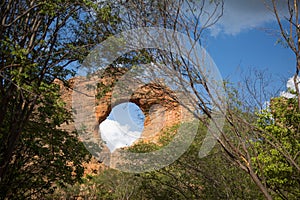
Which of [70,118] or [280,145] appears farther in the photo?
[70,118]

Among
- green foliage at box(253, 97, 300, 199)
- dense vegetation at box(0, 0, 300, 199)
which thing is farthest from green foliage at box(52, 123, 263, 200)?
green foliage at box(253, 97, 300, 199)

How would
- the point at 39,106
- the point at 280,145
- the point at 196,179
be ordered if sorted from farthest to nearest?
the point at 196,179
the point at 39,106
the point at 280,145

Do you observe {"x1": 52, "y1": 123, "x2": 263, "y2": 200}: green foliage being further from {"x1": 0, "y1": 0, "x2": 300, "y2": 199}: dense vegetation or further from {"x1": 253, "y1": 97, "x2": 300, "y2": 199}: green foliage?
{"x1": 253, "y1": 97, "x2": 300, "y2": 199}: green foliage

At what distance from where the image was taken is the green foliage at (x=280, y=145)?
6531 millimetres

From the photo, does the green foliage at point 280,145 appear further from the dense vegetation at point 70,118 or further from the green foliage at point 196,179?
the green foliage at point 196,179

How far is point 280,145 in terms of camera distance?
251 inches

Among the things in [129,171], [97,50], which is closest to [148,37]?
[97,50]

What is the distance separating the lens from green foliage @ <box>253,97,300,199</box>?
257 inches

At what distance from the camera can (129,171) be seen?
11758 mm

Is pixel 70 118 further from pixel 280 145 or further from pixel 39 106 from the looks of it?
pixel 280 145

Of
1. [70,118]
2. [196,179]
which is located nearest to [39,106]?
[70,118]

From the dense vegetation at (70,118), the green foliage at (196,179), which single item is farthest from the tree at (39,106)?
the green foliage at (196,179)

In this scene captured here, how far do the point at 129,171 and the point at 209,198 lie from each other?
288 centimetres

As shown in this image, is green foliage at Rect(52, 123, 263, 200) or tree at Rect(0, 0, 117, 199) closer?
tree at Rect(0, 0, 117, 199)
